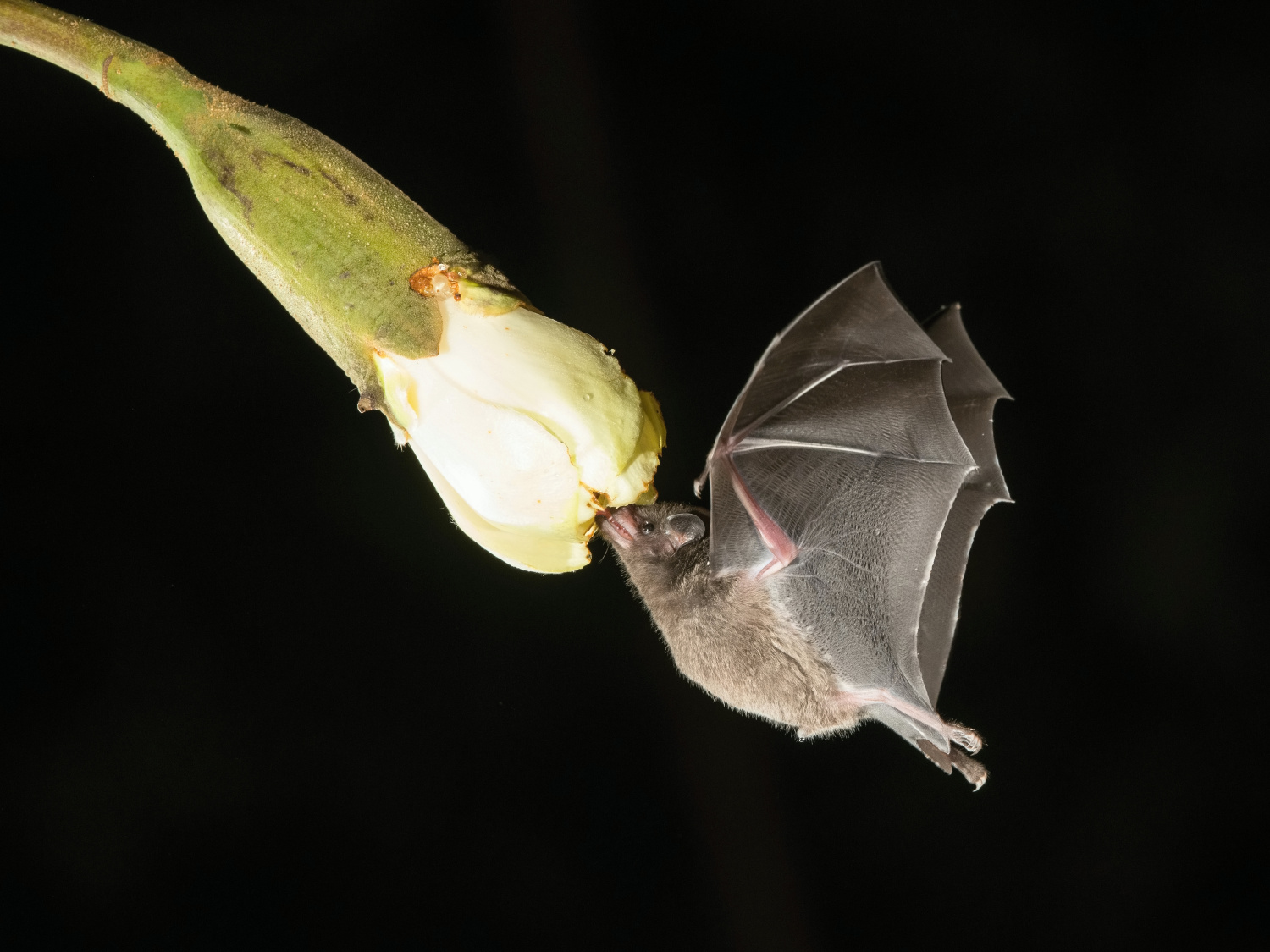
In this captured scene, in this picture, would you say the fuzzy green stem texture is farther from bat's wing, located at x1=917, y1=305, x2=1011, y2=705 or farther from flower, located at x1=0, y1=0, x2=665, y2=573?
bat's wing, located at x1=917, y1=305, x2=1011, y2=705

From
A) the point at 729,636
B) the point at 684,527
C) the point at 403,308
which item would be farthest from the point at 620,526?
the point at 403,308

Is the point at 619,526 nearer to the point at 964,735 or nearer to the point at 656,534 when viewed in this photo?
the point at 656,534

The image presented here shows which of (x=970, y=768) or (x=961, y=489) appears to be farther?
(x=961, y=489)

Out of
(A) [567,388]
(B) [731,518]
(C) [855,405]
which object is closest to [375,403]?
(A) [567,388]

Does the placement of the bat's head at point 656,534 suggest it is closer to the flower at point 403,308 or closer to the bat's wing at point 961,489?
the flower at point 403,308

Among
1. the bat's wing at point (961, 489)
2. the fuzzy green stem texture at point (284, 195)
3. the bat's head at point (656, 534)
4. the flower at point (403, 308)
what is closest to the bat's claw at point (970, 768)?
the bat's wing at point (961, 489)

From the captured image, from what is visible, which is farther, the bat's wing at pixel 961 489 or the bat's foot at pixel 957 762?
the bat's wing at pixel 961 489

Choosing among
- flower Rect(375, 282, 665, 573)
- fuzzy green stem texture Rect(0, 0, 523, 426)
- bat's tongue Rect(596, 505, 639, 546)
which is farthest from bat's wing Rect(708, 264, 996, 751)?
fuzzy green stem texture Rect(0, 0, 523, 426)

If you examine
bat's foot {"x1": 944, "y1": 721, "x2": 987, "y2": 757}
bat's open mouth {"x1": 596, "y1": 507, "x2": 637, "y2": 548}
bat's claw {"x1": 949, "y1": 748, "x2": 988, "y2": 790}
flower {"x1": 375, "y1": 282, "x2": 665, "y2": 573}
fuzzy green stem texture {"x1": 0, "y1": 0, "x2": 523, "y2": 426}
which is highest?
fuzzy green stem texture {"x1": 0, "y1": 0, "x2": 523, "y2": 426}
